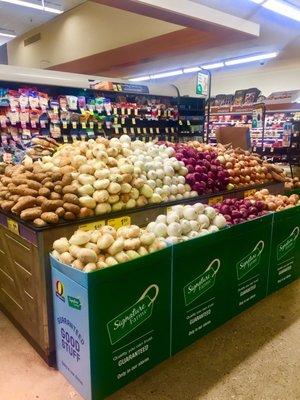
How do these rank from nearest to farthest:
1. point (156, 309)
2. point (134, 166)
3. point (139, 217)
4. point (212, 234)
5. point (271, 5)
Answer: point (156, 309), point (212, 234), point (139, 217), point (134, 166), point (271, 5)

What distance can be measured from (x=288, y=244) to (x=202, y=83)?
3.96m

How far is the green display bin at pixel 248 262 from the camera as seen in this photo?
2346 mm

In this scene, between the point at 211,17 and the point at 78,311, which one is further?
the point at 211,17

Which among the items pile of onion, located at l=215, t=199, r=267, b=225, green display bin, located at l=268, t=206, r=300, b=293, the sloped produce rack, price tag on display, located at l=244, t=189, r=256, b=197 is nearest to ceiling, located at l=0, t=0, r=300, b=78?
price tag on display, located at l=244, t=189, r=256, b=197

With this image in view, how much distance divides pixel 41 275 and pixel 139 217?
80 cm

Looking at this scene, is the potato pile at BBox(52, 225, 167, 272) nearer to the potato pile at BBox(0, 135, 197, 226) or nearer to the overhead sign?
the potato pile at BBox(0, 135, 197, 226)

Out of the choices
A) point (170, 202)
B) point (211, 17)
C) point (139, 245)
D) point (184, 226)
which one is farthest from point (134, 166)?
point (211, 17)

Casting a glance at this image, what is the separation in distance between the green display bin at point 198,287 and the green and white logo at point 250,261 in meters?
0.17

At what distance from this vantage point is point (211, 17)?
248 inches

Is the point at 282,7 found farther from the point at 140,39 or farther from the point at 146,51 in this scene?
the point at 146,51

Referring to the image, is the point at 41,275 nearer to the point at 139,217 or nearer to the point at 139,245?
the point at 139,245

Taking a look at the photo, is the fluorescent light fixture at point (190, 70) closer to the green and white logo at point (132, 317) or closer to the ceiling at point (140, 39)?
the ceiling at point (140, 39)

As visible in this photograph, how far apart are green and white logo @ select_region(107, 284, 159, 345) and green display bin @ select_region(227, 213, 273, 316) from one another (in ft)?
2.35

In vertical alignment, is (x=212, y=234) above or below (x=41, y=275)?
above
